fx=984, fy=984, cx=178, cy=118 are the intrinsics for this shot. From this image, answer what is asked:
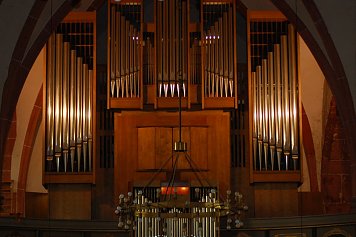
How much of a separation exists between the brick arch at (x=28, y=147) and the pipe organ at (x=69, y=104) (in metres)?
2.02

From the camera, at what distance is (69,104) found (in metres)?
18.0

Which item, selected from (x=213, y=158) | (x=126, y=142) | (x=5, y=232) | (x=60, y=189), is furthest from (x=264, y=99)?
(x=5, y=232)

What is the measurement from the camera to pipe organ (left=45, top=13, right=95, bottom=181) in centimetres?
1783

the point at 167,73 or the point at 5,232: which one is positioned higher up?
the point at 167,73

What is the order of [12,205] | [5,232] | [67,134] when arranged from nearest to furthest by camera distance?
[5,232]
[67,134]
[12,205]

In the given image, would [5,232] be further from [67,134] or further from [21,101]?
[21,101]

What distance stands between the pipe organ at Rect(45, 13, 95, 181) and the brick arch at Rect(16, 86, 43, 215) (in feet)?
6.64

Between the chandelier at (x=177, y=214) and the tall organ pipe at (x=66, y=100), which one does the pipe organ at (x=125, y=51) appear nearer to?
the tall organ pipe at (x=66, y=100)

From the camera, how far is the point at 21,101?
66.3ft

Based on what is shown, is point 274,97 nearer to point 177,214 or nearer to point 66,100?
→ point 66,100

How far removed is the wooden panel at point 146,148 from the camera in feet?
59.0

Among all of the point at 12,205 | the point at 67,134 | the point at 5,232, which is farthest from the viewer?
the point at 12,205

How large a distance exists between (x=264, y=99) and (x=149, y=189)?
8.77 feet

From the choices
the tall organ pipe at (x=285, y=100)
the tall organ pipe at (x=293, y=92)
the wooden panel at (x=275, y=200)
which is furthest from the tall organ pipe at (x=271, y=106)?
the wooden panel at (x=275, y=200)
